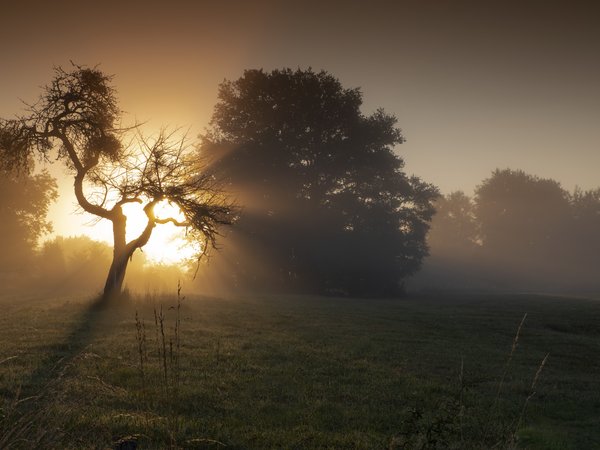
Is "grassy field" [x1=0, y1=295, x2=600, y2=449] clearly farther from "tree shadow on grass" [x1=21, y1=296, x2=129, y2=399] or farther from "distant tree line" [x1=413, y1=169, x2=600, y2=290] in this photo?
"distant tree line" [x1=413, y1=169, x2=600, y2=290]

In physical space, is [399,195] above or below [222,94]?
below

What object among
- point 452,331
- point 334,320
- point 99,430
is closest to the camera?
point 99,430

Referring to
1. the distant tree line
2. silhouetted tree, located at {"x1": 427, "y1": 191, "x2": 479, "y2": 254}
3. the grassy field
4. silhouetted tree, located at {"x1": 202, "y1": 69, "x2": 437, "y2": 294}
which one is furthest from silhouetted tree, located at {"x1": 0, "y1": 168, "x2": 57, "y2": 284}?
silhouetted tree, located at {"x1": 427, "y1": 191, "x2": 479, "y2": 254}

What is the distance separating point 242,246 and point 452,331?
33890mm

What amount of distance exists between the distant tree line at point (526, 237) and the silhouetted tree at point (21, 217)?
7236 centimetres

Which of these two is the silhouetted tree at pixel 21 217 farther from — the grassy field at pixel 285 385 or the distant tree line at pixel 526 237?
the distant tree line at pixel 526 237

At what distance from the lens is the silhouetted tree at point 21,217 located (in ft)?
215

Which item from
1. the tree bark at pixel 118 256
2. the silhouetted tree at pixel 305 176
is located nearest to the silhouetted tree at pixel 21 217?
the silhouetted tree at pixel 305 176

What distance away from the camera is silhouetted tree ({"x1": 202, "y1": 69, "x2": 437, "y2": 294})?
177 ft

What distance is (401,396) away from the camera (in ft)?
36.4

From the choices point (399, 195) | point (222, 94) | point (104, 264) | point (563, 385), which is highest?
point (222, 94)

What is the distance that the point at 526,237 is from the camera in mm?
122438

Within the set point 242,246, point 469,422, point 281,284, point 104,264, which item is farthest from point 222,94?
point 469,422

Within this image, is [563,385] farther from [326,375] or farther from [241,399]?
[241,399]
